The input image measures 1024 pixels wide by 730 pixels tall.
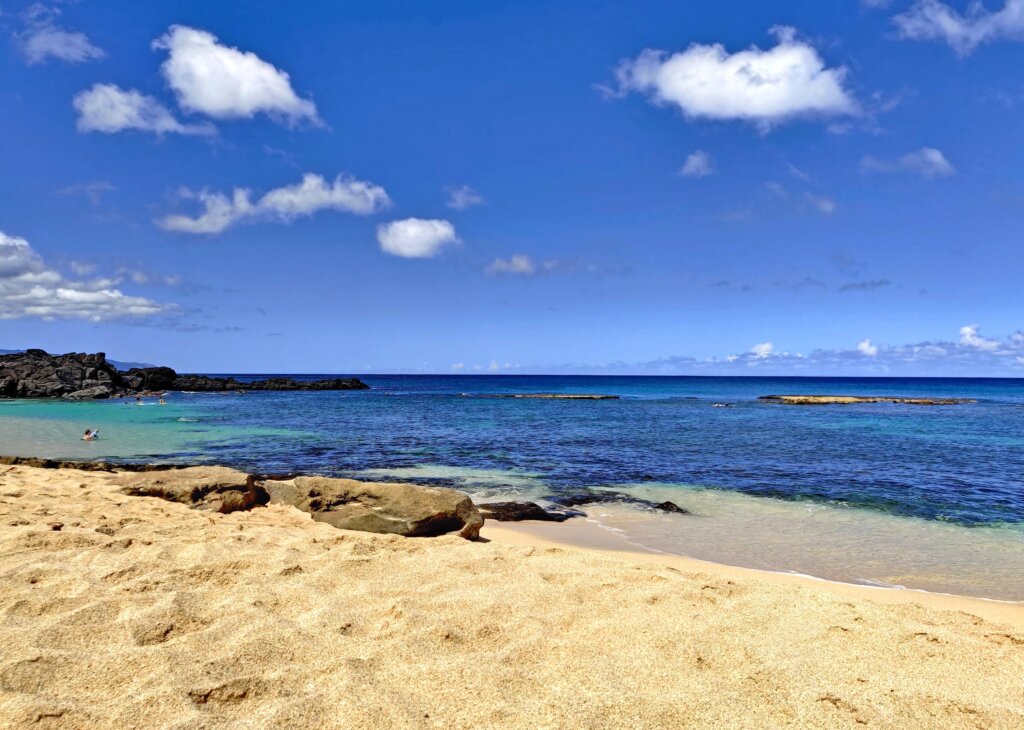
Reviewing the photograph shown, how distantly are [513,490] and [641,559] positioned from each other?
6.24 meters

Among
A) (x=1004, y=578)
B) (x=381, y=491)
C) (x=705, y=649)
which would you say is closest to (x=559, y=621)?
(x=705, y=649)

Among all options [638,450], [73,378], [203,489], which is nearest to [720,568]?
[203,489]

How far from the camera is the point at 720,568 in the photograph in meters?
8.35

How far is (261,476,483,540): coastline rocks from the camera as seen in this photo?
8.89 meters

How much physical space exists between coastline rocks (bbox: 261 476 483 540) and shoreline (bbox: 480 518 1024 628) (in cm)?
83

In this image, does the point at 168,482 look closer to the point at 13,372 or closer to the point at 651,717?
the point at 651,717

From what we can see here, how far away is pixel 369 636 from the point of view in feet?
15.5

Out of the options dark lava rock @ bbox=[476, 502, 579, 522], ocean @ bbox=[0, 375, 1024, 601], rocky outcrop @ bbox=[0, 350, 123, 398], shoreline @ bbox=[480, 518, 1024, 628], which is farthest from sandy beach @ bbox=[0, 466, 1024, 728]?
rocky outcrop @ bbox=[0, 350, 123, 398]

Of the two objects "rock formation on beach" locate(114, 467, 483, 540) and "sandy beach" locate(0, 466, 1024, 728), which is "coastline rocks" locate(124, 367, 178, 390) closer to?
"rock formation on beach" locate(114, 467, 483, 540)

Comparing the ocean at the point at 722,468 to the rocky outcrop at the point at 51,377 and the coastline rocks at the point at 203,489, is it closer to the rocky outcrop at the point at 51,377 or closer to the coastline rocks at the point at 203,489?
the coastline rocks at the point at 203,489

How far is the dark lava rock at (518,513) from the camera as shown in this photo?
445 inches

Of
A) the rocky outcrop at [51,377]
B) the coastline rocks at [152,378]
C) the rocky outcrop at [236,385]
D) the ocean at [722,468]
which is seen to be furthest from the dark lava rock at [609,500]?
the rocky outcrop at [236,385]

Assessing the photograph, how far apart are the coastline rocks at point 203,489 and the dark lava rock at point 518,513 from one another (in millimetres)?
4192

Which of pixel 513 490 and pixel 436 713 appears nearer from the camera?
pixel 436 713
